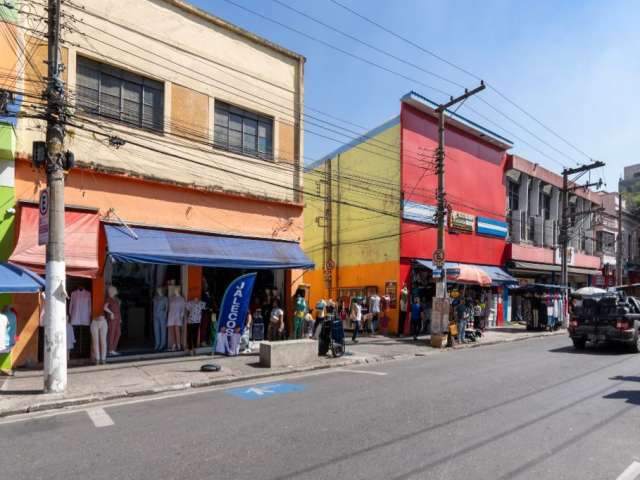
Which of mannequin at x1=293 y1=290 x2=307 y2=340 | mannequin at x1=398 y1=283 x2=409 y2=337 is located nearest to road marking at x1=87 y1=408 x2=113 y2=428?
mannequin at x1=293 y1=290 x2=307 y2=340

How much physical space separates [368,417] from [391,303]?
47.6 ft

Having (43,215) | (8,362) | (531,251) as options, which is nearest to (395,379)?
(43,215)

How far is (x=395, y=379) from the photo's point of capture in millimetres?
10625

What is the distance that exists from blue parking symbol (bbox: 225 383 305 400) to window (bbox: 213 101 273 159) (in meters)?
7.75

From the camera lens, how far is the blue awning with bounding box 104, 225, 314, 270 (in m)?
12.0

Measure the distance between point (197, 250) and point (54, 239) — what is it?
14.5 ft

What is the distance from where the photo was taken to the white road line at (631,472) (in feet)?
16.3

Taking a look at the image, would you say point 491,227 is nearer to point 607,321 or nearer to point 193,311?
point 607,321

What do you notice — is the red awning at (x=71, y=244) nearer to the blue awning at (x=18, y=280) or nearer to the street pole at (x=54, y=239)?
the blue awning at (x=18, y=280)

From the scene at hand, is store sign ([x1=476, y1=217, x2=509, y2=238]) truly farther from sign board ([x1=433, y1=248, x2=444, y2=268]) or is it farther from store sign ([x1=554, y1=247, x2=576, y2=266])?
sign board ([x1=433, y1=248, x2=444, y2=268])

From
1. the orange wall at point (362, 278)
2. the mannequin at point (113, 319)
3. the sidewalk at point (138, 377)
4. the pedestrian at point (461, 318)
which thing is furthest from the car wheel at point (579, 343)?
the mannequin at point (113, 319)

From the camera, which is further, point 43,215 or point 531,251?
point 531,251

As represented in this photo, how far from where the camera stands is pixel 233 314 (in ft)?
43.9

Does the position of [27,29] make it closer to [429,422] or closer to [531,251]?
[429,422]
